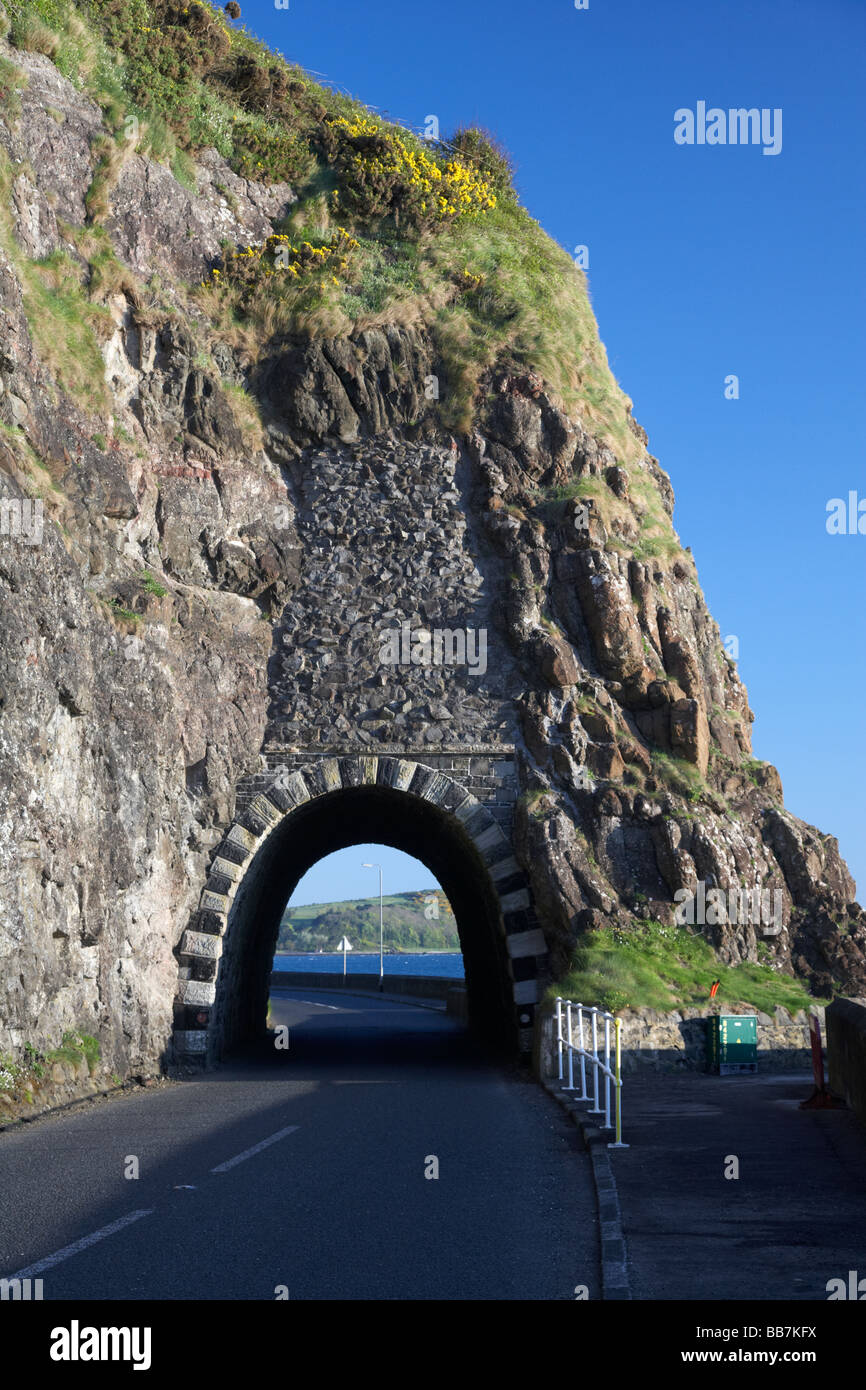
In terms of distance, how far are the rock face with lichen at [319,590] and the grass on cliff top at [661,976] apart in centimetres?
44

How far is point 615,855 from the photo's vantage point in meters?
21.7

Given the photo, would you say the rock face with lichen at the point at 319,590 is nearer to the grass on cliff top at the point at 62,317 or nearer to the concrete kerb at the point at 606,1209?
the grass on cliff top at the point at 62,317

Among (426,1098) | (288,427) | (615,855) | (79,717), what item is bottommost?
(426,1098)

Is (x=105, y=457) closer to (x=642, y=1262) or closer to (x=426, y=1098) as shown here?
(x=426, y=1098)

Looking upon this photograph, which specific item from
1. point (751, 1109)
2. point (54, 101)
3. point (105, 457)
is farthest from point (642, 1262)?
point (54, 101)

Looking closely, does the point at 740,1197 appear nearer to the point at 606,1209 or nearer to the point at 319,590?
the point at 606,1209

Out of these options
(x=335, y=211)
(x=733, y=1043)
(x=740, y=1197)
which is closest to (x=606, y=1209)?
(x=740, y=1197)

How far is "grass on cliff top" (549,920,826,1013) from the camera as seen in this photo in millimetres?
19297

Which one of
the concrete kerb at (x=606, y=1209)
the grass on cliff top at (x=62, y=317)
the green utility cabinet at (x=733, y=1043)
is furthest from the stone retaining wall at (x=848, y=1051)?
the grass on cliff top at (x=62, y=317)

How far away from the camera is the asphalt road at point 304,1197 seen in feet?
23.0

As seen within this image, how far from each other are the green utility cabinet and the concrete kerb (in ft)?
15.1

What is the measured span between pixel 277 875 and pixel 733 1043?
39.0 ft

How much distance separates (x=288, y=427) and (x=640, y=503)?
7423 mm

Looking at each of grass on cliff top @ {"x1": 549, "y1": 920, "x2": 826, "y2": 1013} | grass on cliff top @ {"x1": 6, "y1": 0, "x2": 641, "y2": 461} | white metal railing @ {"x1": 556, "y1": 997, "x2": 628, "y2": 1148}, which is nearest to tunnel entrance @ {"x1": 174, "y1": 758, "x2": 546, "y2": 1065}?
grass on cliff top @ {"x1": 549, "y1": 920, "x2": 826, "y2": 1013}
